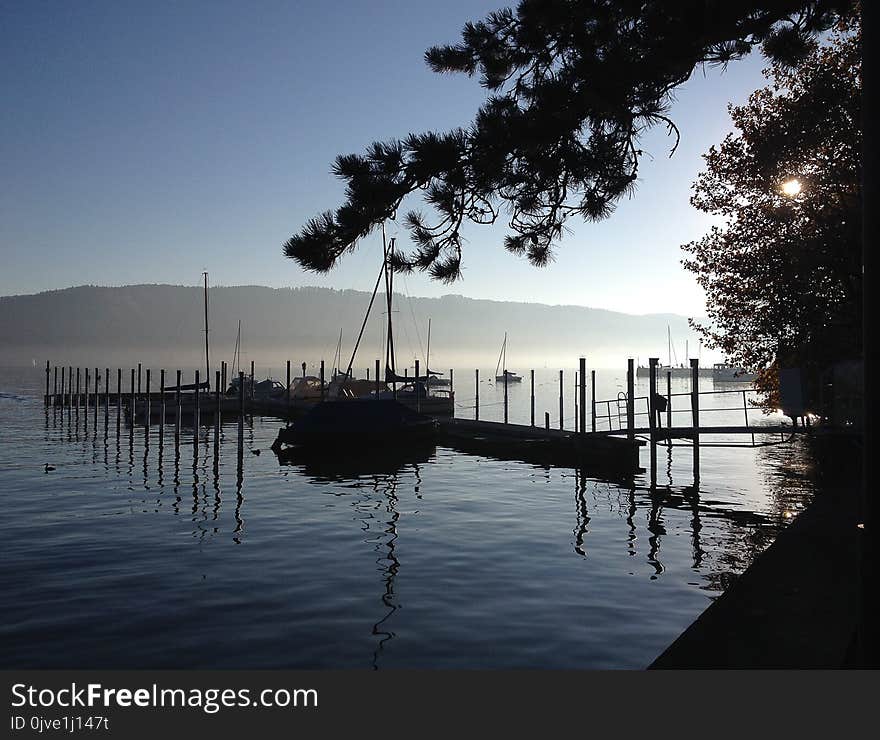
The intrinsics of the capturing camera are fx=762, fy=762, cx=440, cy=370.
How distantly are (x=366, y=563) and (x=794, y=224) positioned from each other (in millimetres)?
16625

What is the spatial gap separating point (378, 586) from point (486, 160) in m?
7.24

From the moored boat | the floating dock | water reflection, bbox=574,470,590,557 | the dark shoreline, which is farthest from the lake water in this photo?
the moored boat

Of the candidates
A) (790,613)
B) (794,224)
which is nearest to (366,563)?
(790,613)

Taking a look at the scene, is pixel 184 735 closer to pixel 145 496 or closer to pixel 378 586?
pixel 378 586

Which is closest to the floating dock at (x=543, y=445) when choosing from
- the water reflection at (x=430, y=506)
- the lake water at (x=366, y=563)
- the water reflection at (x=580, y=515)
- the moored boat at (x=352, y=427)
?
the water reflection at (x=430, y=506)

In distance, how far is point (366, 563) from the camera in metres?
14.0

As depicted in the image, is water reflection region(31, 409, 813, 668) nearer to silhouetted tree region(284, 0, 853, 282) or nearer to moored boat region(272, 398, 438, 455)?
moored boat region(272, 398, 438, 455)

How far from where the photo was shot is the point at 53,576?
12789mm

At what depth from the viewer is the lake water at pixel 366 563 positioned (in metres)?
9.26

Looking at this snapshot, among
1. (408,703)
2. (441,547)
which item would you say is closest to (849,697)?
(408,703)

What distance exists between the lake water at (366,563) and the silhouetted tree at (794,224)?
491cm

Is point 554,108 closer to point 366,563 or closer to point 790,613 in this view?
point 790,613

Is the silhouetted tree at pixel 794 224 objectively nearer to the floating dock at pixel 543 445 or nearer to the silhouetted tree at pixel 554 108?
the floating dock at pixel 543 445

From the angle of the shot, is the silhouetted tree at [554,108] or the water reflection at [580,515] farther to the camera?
the water reflection at [580,515]
